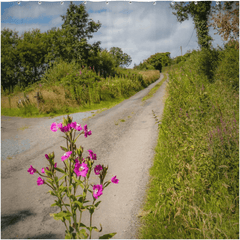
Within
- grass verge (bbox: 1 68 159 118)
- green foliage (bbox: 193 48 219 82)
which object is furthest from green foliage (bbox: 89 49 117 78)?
green foliage (bbox: 193 48 219 82)

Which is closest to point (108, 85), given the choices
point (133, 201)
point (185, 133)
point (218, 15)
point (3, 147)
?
point (218, 15)

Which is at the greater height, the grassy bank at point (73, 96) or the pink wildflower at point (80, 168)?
the grassy bank at point (73, 96)

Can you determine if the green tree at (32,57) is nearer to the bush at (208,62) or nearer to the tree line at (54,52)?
the tree line at (54,52)

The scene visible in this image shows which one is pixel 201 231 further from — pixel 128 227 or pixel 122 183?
pixel 122 183

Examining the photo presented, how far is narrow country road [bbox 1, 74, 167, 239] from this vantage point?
259 centimetres

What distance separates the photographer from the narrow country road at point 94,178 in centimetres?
259

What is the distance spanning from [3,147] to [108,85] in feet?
24.3

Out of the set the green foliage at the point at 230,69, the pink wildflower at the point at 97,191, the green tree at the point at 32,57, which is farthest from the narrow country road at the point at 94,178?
the green tree at the point at 32,57

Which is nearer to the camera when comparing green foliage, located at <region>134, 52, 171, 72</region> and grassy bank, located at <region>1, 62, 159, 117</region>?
green foliage, located at <region>134, 52, 171, 72</region>

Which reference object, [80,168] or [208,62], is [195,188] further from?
[208,62]

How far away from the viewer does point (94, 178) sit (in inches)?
148

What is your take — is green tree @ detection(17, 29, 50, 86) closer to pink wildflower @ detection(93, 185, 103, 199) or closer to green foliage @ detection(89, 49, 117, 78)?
green foliage @ detection(89, 49, 117, 78)

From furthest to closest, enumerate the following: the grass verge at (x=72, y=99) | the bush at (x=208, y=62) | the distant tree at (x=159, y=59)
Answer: the grass verge at (x=72, y=99) → the bush at (x=208, y=62) → the distant tree at (x=159, y=59)

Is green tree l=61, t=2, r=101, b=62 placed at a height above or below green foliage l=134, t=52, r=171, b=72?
above
